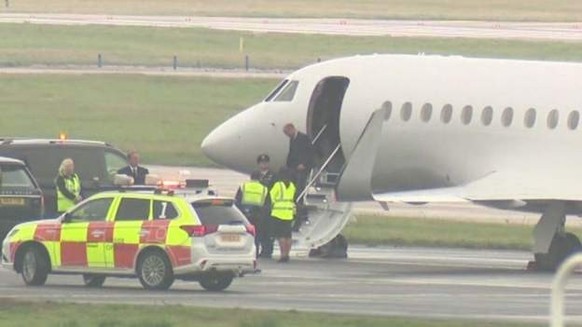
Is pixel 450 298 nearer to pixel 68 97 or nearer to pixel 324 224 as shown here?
pixel 324 224

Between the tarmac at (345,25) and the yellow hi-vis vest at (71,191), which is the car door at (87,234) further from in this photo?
the tarmac at (345,25)

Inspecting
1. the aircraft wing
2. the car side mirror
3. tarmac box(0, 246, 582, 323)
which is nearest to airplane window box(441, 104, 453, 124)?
the aircraft wing

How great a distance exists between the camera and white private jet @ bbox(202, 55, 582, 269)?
33.5 meters

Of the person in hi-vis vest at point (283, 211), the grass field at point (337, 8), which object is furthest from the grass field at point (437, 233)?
the grass field at point (337, 8)

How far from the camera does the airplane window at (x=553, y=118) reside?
A: 3362cm

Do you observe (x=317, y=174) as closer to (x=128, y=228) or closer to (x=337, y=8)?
(x=128, y=228)

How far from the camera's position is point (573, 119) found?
1316 inches

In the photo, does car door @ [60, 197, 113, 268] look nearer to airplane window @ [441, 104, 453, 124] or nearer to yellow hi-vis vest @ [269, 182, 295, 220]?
yellow hi-vis vest @ [269, 182, 295, 220]

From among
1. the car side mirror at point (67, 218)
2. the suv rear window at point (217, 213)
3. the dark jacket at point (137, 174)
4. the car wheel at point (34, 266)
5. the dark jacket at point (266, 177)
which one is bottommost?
the car wheel at point (34, 266)

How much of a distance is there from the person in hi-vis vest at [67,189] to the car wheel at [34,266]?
470 cm

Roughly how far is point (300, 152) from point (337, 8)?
292ft

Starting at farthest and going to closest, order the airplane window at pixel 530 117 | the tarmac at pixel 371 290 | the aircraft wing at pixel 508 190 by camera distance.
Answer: the airplane window at pixel 530 117 → the aircraft wing at pixel 508 190 → the tarmac at pixel 371 290

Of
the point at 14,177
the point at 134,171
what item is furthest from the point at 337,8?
the point at 14,177

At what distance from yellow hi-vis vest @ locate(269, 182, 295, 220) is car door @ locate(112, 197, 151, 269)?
A: 5.53m
